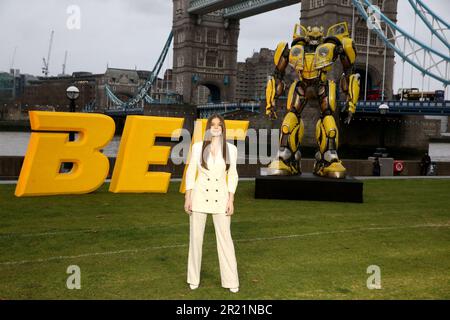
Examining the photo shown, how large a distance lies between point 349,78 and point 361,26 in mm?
56418

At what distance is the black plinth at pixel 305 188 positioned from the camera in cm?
1292

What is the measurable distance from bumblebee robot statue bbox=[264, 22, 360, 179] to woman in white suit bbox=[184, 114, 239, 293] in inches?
288

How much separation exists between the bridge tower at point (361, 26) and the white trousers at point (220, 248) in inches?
2392

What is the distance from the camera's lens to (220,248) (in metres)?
5.90

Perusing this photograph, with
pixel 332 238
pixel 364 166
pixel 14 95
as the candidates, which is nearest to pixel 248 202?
pixel 332 238

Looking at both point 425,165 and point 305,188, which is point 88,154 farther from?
point 425,165

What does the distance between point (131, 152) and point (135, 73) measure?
14597 cm

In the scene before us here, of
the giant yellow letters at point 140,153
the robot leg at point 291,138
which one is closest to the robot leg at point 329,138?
the robot leg at point 291,138

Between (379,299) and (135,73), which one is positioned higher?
(135,73)

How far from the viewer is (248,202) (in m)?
12.6

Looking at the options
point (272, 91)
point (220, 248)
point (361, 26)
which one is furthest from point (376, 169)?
point (361, 26)

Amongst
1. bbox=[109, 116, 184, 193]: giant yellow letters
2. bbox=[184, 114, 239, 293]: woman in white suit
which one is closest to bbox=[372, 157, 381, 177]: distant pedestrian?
bbox=[109, 116, 184, 193]: giant yellow letters
